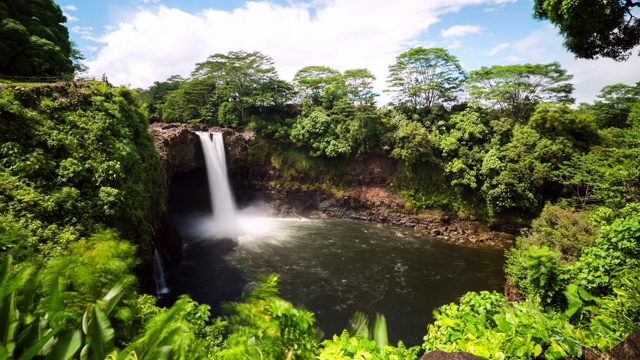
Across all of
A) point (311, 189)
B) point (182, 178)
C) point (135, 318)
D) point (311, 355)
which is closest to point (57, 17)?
point (182, 178)

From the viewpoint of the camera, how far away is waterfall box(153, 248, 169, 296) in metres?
14.4

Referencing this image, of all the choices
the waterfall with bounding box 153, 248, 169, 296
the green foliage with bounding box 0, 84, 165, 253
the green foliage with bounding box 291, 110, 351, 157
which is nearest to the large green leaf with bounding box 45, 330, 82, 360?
the green foliage with bounding box 0, 84, 165, 253

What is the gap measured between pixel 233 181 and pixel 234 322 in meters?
26.8

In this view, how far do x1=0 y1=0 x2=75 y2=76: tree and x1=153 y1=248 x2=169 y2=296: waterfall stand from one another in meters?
13.6

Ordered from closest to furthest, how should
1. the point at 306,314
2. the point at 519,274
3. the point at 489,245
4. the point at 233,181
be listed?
the point at 306,314 < the point at 519,274 < the point at 489,245 < the point at 233,181

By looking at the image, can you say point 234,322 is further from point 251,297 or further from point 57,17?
point 57,17

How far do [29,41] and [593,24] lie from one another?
86.3ft

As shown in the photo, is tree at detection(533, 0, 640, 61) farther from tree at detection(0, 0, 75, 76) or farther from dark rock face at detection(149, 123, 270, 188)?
tree at detection(0, 0, 75, 76)

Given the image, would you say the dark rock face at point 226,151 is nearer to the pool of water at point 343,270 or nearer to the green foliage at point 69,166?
the pool of water at point 343,270

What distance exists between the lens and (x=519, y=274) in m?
11.6

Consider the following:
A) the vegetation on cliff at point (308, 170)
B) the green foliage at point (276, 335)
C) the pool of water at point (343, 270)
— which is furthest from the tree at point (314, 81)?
the green foliage at point (276, 335)

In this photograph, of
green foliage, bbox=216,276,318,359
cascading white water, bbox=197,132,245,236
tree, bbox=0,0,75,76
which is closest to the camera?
green foliage, bbox=216,276,318,359

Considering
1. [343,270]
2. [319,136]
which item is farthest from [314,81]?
[343,270]

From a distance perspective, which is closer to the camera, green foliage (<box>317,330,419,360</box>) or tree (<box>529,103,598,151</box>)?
green foliage (<box>317,330,419,360</box>)
